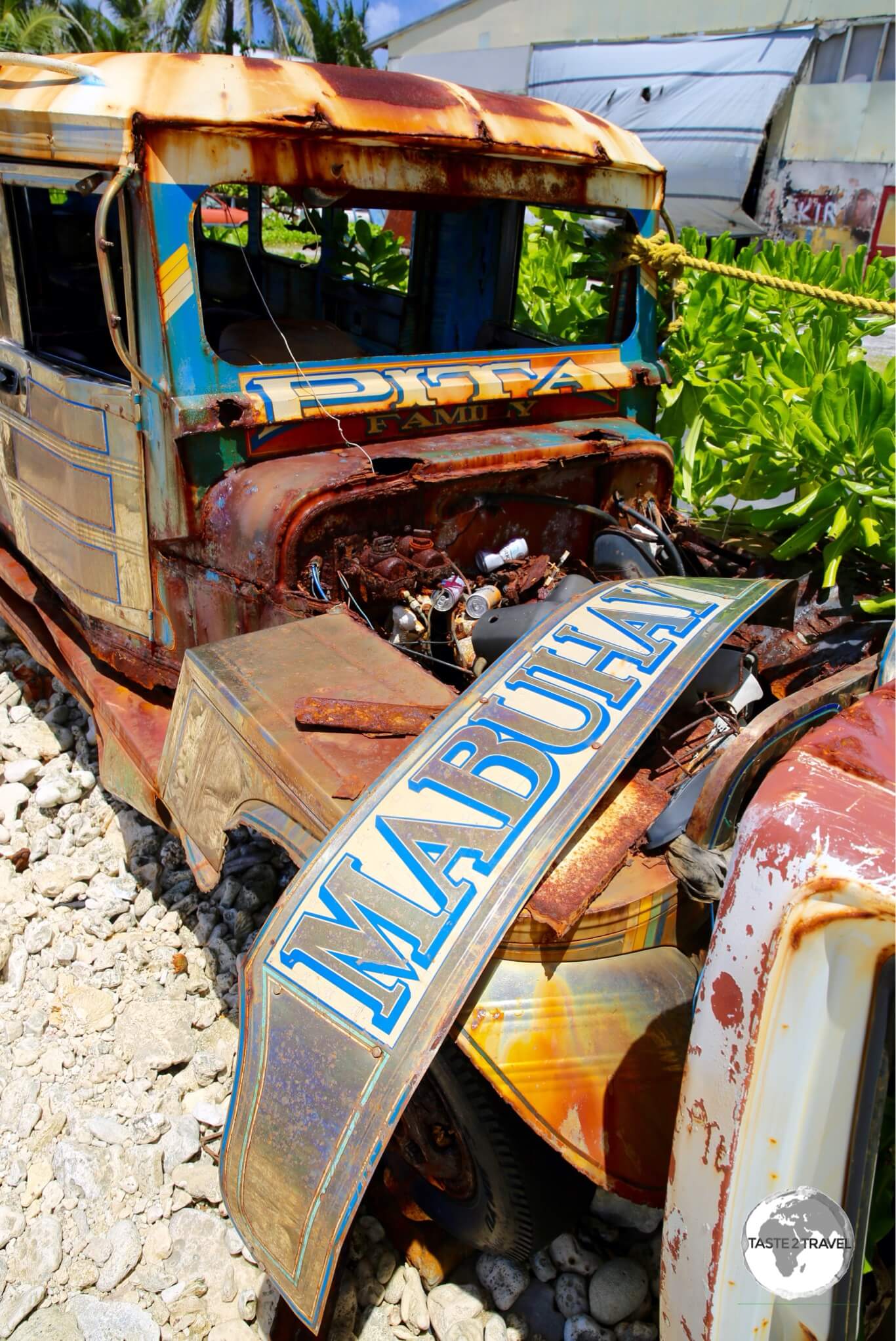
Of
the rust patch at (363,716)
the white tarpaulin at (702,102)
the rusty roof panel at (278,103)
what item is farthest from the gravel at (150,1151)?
the white tarpaulin at (702,102)

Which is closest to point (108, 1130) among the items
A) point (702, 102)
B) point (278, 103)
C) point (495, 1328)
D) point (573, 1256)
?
point (495, 1328)

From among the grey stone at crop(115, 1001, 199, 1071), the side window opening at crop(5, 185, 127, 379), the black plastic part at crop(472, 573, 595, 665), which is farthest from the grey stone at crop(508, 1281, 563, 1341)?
the side window opening at crop(5, 185, 127, 379)

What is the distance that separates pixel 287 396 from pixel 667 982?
6.15ft

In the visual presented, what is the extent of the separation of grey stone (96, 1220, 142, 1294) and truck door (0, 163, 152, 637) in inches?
Answer: 65.0

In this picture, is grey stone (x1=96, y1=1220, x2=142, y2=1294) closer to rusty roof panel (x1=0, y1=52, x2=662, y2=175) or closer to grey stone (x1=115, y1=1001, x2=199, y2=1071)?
grey stone (x1=115, y1=1001, x2=199, y2=1071)

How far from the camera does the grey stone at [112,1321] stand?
6.63 feet

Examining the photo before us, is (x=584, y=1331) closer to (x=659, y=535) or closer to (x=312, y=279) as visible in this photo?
(x=659, y=535)

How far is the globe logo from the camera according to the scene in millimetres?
1237

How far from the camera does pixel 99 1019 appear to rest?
2.75 meters

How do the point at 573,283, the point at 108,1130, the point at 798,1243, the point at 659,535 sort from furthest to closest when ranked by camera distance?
the point at 573,283 < the point at 659,535 < the point at 108,1130 < the point at 798,1243

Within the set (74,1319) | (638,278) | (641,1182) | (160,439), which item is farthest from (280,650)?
(638,278)

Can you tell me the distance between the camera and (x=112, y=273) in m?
2.60

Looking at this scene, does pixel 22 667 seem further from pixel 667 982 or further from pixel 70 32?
pixel 70 32

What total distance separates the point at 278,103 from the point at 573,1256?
2.90m
